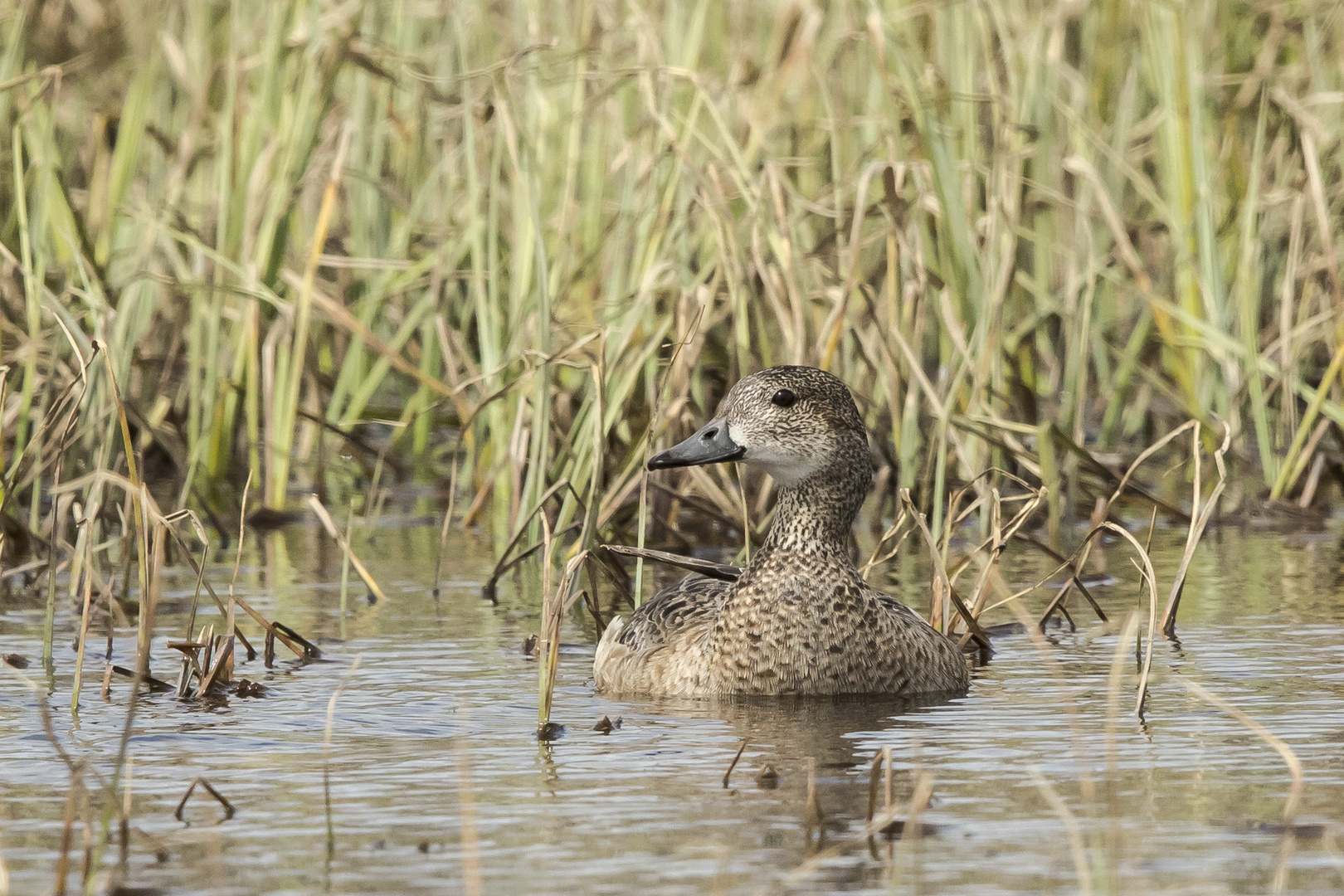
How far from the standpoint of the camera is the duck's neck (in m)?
6.45

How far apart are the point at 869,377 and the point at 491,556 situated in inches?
62.3

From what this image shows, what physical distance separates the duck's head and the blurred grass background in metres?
0.50

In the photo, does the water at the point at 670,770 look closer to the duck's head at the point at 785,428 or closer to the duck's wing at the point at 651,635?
the duck's wing at the point at 651,635

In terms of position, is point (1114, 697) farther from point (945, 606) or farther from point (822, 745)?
point (945, 606)

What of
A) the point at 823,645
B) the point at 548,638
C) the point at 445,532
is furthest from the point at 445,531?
the point at 548,638

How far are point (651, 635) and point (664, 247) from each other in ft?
6.72

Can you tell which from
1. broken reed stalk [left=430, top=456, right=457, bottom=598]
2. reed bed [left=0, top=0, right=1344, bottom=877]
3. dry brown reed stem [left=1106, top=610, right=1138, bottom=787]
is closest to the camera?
dry brown reed stem [left=1106, top=610, right=1138, bottom=787]

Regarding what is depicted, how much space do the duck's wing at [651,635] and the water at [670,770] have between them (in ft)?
0.49

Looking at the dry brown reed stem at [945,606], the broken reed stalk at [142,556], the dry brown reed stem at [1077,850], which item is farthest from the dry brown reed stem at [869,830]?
the dry brown reed stem at [945,606]

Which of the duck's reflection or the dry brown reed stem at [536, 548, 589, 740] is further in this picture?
the dry brown reed stem at [536, 548, 589, 740]

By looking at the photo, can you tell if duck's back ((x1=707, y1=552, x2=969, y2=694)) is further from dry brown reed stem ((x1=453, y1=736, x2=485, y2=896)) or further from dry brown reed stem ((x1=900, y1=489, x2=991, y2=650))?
dry brown reed stem ((x1=453, y1=736, x2=485, y2=896))

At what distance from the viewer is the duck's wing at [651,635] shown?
6410mm

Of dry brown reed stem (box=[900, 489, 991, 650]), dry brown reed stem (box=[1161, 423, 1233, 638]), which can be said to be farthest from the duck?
dry brown reed stem (box=[1161, 423, 1233, 638])

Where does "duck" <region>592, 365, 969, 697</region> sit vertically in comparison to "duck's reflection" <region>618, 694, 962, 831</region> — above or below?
above
